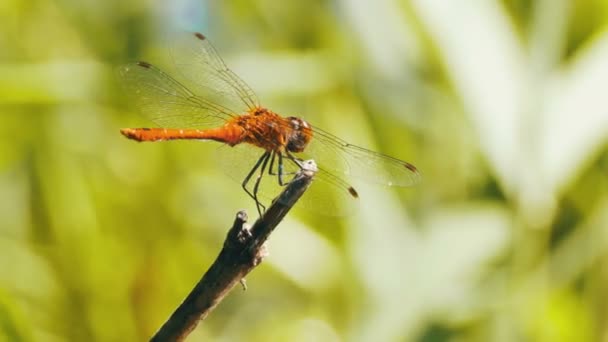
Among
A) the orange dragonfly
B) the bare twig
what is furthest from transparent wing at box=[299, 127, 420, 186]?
the bare twig

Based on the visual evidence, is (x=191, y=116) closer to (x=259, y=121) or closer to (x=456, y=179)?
(x=259, y=121)

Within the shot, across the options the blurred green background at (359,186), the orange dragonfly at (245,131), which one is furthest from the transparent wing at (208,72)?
the blurred green background at (359,186)

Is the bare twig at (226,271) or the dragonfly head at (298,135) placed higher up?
the dragonfly head at (298,135)

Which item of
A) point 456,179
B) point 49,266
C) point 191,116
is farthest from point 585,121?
point 49,266

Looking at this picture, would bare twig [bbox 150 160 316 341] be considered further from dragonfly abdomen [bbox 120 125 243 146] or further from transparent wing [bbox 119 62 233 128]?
transparent wing [bbox 119 62 233 128]

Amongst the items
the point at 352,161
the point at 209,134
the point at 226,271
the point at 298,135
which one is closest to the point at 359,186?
Answer: the point at 352,161

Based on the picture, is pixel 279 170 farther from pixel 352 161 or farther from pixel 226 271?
pixel 226 271

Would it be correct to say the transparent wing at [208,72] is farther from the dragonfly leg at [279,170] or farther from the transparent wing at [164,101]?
the dragonfly leg at [279,170]
